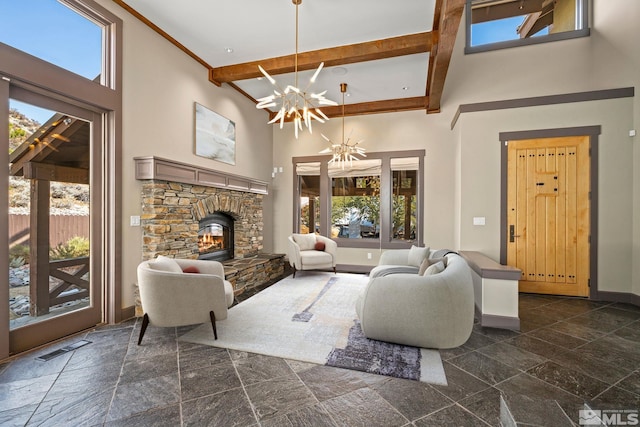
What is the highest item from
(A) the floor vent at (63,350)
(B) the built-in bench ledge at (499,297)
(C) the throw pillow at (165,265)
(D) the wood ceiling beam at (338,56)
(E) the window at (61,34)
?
(D) the wood ceiling beam at (338,56)

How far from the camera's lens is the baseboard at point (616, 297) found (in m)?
3.99

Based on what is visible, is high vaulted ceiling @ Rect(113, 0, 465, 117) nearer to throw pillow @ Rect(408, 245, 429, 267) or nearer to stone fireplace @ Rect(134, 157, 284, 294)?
stone fireplace @ Rect(134, 157, 284, 294)

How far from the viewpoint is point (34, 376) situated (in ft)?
7.06

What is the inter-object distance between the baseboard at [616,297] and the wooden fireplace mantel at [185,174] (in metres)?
6.04

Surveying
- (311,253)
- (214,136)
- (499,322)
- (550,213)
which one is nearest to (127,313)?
(214,136)

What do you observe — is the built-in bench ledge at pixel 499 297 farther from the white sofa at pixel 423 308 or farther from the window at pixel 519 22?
the window at pixel 519 22

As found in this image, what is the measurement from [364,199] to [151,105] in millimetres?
4485

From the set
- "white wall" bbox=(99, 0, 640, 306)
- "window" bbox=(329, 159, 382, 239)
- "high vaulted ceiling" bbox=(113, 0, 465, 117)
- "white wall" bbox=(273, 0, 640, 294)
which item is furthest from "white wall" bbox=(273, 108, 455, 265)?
"high vaulted ceiling" bbox=(113, 0, 465, 117)

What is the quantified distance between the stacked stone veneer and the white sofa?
272cm

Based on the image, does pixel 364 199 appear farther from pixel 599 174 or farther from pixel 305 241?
pixel 599 174

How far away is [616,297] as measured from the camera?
407 centimetres

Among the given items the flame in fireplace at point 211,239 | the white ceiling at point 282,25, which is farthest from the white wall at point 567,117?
the flame in fireplace at point 211,239

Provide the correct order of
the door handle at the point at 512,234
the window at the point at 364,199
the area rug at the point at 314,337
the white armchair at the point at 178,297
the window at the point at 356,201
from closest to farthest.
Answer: the area rug at the point at 314,337 → the white armchair at the point at 178,297 → the door handle at the point at 512,234 → the window at the point at 364,199 → the window at the point at 356,201

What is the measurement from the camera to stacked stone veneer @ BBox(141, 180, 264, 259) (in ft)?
11.4
